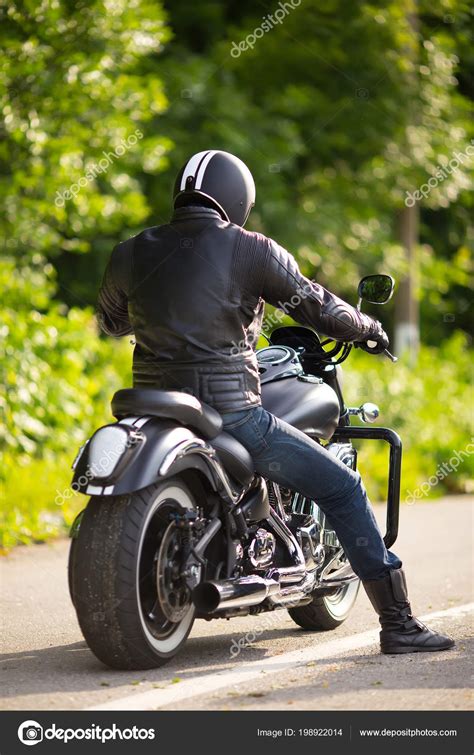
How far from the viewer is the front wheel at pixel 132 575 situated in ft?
14.9

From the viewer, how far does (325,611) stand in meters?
5.97

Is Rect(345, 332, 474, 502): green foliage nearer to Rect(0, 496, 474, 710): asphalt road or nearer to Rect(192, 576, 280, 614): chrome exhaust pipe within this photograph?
Rect(0, 496, 474, 710): asphalt road

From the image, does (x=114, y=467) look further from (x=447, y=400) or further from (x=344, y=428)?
(x=447, y=400)

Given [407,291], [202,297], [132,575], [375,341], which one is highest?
[202,297]

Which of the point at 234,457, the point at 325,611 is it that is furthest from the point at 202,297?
the point at 325,611

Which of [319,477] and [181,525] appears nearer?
[181,525]

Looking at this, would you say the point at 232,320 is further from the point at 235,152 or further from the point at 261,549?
the point at 235,152

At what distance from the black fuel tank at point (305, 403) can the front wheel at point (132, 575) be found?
2.31ft

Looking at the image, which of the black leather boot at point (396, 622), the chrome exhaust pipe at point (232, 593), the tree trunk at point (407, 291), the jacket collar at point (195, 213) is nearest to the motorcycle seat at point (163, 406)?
the chrome exhaust pipe at point (232, 593)

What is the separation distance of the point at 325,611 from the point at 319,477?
1.02 metres

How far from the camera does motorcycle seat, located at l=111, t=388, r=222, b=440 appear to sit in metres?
4.68

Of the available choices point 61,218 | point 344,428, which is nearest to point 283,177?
point 61,218

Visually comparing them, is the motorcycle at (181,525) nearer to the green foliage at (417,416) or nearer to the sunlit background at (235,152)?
the sunlit background at (235,152)

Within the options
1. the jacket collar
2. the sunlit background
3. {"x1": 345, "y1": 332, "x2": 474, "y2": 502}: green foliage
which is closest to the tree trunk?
the sunlit background
